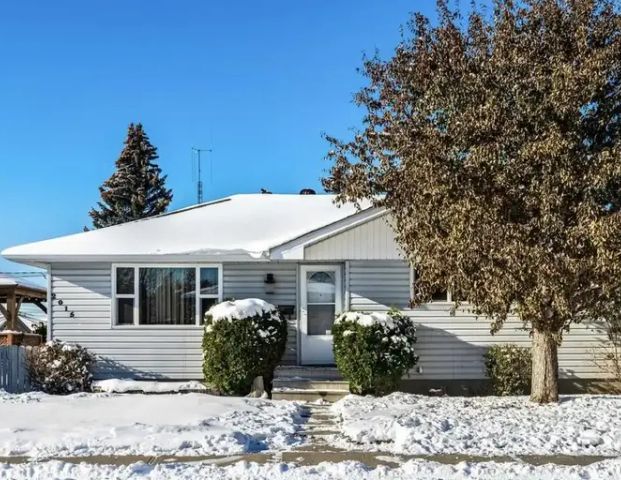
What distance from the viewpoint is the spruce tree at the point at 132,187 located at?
36.2 m

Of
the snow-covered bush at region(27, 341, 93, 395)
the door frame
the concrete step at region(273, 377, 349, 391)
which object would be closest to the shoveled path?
the concrete step at region(273, 377, 349, 391)

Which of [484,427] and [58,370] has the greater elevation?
[58,370]

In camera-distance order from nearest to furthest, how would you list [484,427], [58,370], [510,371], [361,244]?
[484,427], [510,371], [58,370], [361,244]

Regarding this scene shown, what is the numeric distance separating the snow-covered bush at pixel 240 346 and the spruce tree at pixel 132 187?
25026 millimetres

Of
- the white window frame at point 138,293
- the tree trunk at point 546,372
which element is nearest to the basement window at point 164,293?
the white window frame at point 138,293

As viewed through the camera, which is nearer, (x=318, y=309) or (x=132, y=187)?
(x=318, y=309)

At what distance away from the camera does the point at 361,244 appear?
500 inches

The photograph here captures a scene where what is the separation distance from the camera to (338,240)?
12.7 metres

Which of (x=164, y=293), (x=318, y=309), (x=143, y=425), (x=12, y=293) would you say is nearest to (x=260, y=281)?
(x=318, y=309)

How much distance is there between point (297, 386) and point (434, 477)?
6037 mm

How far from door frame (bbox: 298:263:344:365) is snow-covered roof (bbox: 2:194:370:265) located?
768 millimetres

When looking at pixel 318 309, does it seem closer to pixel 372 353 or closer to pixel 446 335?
pixel 372 353

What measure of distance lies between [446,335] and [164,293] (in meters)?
5.55

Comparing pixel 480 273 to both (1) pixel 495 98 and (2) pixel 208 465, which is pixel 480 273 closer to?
(1) pixel 495 98
